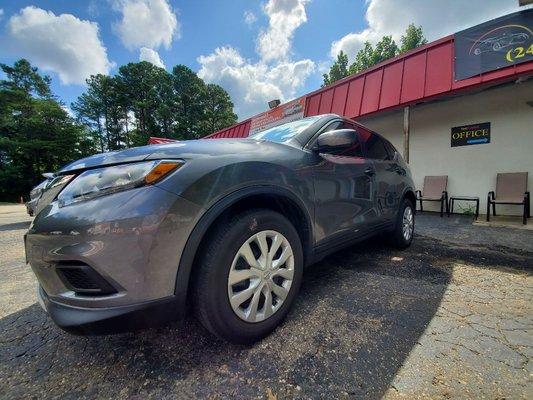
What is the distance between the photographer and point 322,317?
1.93m

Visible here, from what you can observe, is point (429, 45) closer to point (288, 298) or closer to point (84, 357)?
point (288, 298)

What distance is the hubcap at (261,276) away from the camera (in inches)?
59.7

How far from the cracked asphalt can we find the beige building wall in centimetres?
480

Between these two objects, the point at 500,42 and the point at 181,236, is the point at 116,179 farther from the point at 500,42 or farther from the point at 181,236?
the point at 500,42

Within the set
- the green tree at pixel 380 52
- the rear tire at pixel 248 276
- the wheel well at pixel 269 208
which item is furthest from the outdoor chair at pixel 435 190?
the green tree at pixel 380 52

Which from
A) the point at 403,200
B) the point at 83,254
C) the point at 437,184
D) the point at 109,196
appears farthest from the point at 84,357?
the point at 437,184

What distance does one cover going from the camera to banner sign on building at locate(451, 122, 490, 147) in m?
6.26

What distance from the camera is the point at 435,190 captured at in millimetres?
6953

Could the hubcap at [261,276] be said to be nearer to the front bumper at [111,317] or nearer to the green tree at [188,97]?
the front bumper at [111,317]

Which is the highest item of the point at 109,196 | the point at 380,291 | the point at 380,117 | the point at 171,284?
the point at 380,117

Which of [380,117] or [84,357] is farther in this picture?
[380,117]

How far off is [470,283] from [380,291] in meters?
0.93

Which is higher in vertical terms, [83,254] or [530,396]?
[83,254]

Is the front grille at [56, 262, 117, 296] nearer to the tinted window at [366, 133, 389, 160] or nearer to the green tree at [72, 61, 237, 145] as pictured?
the tinted window at [366, 133, 389, 160]
